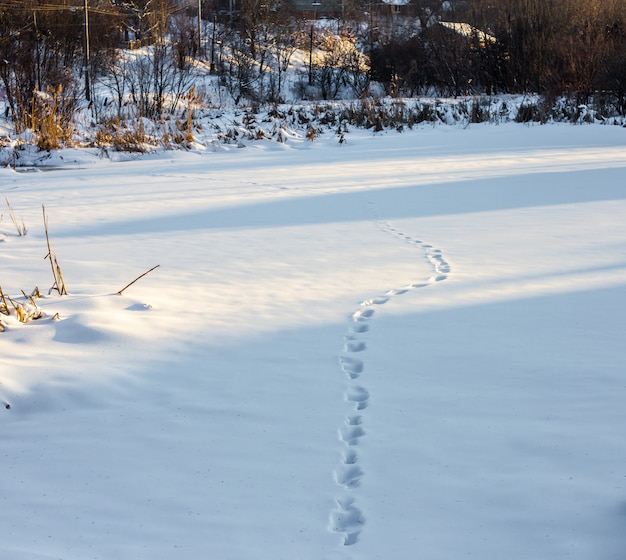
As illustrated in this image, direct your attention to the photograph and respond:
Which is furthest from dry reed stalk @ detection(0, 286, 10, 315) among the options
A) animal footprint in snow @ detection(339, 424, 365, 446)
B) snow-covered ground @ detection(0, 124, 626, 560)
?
animal footprint in snow @ detection(339, 424, 365, 446)

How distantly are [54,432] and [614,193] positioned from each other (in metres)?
6.39

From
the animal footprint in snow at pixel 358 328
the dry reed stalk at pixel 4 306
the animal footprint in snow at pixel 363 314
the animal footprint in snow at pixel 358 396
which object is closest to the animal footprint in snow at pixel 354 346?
the animal footprint in snow at pixel 358 328

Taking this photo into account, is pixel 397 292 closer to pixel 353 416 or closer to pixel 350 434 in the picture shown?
pixel 353 416

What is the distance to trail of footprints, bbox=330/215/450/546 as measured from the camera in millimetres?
1979

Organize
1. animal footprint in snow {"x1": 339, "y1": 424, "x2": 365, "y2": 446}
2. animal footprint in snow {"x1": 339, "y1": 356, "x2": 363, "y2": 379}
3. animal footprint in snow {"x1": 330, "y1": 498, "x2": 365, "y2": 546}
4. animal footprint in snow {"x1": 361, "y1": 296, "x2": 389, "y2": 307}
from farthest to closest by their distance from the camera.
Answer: animal footprint in snow {"x1": 361, "y1": 296, "x2": 389, "y2": 307}, animal footprint in snow {"x1": 339, "y1": 356, "x2": 363, "y2": 379}, animal footprint in snow {"x1": 339, "y1": 424, "x2": 365, "y2": 446}, animal footprint in snow {"x1": 330, "y1": 498, "x2": 365, "y2": 546}

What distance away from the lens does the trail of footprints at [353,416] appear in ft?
6.49

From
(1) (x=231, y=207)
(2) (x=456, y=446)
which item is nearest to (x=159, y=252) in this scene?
(1) (x=231, y=207)

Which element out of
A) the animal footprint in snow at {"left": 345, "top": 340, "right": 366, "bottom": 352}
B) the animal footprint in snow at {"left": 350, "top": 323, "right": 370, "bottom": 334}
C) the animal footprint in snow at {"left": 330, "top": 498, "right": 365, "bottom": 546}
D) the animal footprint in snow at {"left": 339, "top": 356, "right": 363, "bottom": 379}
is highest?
the animal footprint in snow at {"left": 350, "top": 323, "right": 370, "bottom": 334}

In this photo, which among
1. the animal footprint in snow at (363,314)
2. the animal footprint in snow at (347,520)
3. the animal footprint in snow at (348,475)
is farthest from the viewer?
the animal footprint in snow at (363,314)

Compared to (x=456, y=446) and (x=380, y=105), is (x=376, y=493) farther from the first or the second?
(x=380, y=105)

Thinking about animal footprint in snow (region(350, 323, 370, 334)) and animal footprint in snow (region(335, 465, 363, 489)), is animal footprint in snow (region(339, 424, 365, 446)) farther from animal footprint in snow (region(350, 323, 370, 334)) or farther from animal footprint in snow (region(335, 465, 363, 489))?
animal footprint in snow (region(350, 323, 370, 334))

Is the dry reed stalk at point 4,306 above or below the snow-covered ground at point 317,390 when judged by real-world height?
above

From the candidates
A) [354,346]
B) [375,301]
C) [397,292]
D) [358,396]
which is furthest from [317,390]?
[397,292]

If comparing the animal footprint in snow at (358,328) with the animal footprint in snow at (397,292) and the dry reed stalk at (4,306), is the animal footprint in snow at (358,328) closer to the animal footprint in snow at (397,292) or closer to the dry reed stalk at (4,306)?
the animal footprint in snow at (397,292)
